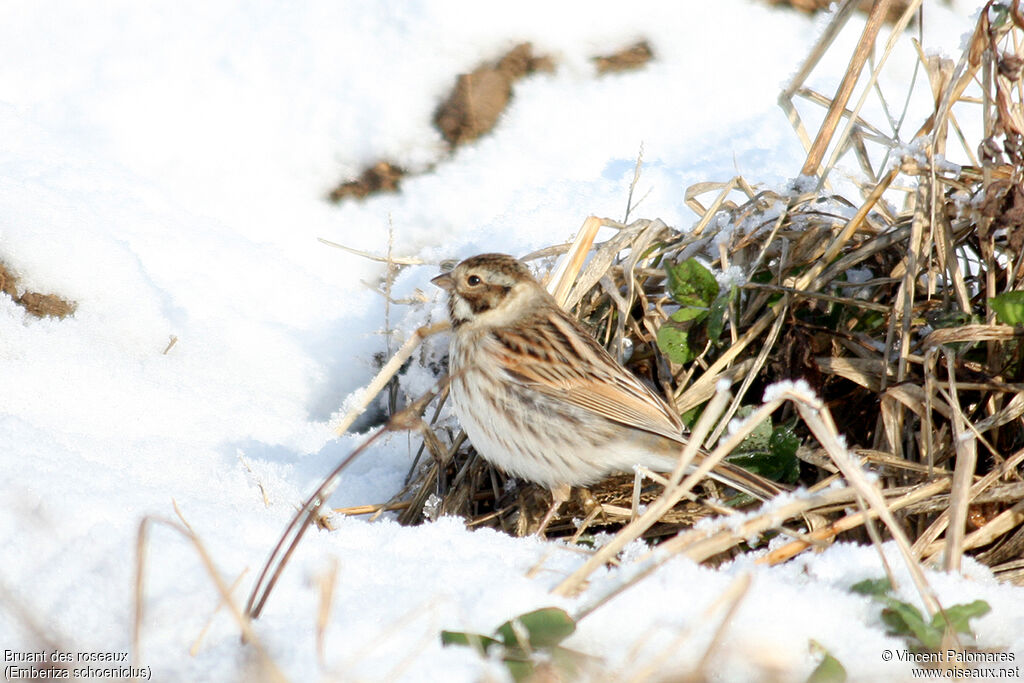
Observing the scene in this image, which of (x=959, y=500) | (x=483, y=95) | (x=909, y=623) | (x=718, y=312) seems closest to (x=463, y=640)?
(x=909, y=623)

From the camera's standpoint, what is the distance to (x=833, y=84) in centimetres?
520

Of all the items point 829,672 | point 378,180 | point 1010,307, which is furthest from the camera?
point 378,180

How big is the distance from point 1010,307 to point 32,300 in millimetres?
3477

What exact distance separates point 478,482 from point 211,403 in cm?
107

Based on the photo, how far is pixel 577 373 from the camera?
3.54 m

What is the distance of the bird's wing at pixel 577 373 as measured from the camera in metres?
3.33

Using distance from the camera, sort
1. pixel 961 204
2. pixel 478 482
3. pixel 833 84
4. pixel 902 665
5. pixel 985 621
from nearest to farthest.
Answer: pixel 902 665
pixel 985 621
pixel 961 204
pixel 478 482
pixel 833 84

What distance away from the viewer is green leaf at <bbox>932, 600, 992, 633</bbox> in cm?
195

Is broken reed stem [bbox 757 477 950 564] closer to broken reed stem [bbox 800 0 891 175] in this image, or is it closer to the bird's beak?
broken reed stem [bbox 800 0 891 175]

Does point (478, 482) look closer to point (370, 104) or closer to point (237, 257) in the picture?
point (237, 257)

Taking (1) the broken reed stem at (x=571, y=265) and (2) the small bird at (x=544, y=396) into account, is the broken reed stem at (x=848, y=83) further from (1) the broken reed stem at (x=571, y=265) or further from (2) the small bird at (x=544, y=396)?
(2) the small bird at (x=544, y=396)

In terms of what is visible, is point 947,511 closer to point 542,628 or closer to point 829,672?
point 829,672

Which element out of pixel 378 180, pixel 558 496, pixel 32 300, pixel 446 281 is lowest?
pixel 558 496

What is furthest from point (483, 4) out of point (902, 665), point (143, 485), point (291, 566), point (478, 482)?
point (902, 665)
